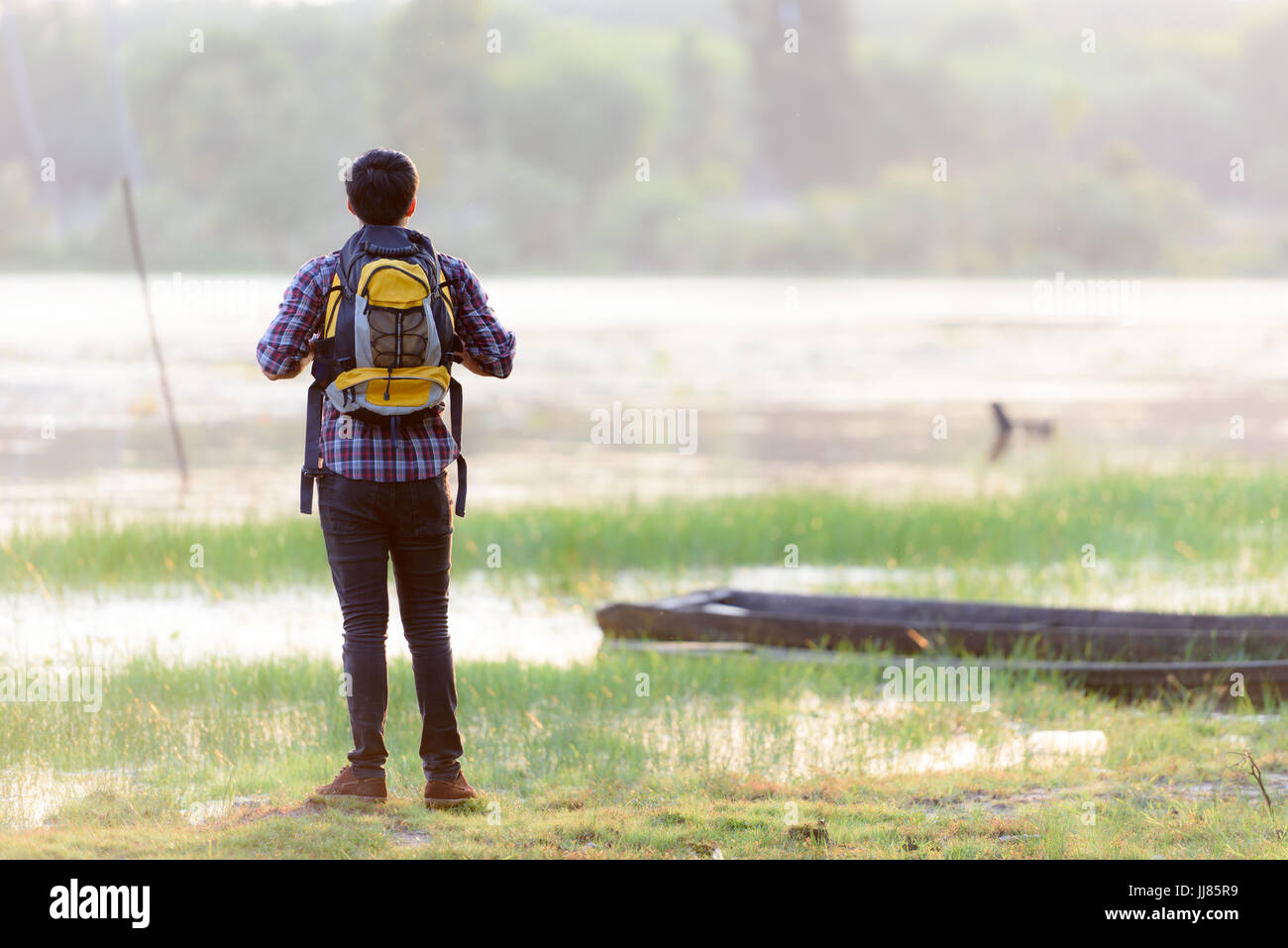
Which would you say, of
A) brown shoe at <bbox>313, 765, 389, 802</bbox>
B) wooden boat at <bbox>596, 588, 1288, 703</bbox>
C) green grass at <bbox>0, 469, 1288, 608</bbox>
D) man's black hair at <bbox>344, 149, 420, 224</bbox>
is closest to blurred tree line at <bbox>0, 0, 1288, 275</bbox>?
green grass at <bbox>0, 469, 1288, 608</bbox>

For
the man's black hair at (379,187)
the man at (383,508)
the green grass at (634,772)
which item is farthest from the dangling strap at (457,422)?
the green grass at (634,772)

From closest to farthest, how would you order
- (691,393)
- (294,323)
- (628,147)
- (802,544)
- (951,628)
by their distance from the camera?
(294,323) < (951,628) < (802,544) < (691,393) < (628,147)

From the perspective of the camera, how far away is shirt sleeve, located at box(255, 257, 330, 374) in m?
6.07

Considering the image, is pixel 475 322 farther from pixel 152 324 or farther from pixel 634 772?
pixel 152 324

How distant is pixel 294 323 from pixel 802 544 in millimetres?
9548

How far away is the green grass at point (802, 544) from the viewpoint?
13266 millimetres

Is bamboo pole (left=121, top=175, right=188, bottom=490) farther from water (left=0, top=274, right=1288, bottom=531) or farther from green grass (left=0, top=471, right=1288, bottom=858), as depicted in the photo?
green grass (left=0, top=471, right=1288, bottom=858)

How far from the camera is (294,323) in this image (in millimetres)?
6082

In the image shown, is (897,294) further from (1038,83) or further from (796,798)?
(796,798)

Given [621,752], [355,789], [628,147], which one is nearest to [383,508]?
[355,789]

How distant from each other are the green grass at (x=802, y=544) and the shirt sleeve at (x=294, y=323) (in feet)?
23.6

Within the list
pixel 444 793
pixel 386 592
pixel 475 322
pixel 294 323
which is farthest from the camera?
pixel 444 793

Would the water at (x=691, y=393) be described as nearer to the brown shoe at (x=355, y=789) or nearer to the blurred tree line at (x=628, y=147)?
the brown shoe at (x=355, y=789)
